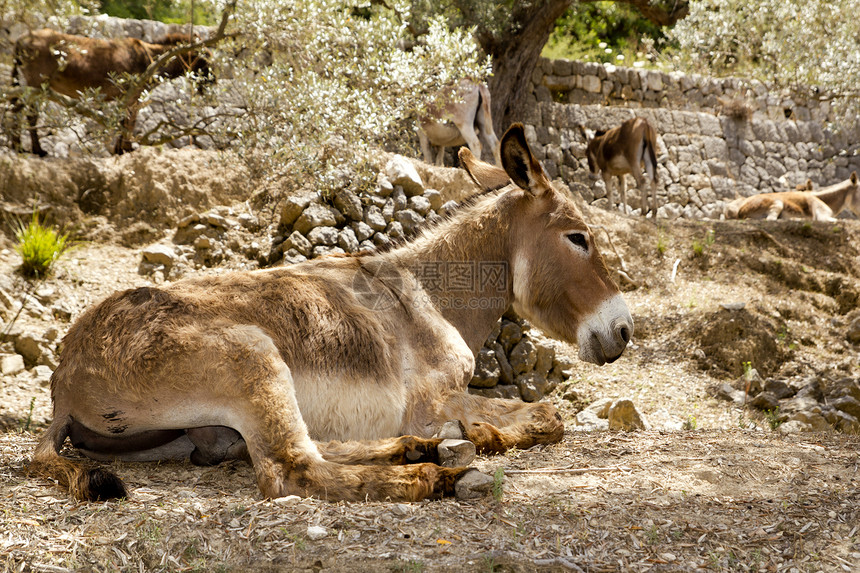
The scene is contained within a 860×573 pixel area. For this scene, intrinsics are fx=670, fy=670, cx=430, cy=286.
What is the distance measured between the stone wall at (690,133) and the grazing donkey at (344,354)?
12.4 m

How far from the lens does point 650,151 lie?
1448 centimetres

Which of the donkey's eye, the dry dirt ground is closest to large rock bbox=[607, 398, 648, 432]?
the dry dirt ground

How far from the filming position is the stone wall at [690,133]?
55.8 ft

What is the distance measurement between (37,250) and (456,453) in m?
5.37

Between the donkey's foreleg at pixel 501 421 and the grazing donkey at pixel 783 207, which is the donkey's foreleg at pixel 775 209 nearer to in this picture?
the grazing donkey at pixel 783 207

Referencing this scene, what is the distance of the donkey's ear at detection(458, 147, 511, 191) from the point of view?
190 inches

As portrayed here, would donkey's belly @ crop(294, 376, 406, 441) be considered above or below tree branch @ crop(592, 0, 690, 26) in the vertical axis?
below

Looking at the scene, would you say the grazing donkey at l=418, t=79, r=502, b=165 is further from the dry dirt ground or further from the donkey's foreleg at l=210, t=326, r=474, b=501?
the donkey's foreleg at l=210, t=326, r=474, b=501

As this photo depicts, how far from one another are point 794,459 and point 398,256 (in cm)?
261

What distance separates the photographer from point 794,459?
369 cm

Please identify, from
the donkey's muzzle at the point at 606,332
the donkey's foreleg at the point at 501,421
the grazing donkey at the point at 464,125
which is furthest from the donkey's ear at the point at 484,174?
the grazing donkey at the point at 464,125

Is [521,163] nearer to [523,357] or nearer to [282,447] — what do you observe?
[282,447]

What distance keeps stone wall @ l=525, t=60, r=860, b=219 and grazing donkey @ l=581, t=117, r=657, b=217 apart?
1.77 meters

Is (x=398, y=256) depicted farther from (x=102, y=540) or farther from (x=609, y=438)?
(x=102, y=540)
